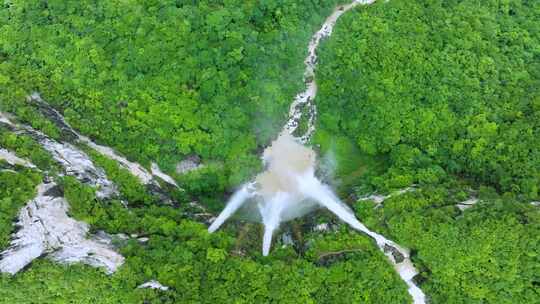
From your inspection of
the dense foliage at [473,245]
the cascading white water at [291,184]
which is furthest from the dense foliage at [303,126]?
the cascading white water at [291,184]

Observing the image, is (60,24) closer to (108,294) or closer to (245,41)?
(245,41)

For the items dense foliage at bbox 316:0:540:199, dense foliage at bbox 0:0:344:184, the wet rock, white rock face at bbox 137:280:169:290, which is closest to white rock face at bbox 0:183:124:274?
white rock face at bbox 137:280:169:290

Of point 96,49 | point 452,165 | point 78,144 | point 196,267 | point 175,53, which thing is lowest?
point 452,165

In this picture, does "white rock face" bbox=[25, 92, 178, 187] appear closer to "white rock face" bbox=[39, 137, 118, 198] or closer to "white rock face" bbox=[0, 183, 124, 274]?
"white rock face" bbox=[39, 137, 118, 198]

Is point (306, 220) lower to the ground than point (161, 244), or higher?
lower

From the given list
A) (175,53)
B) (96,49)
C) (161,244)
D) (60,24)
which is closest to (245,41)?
(175,53)
